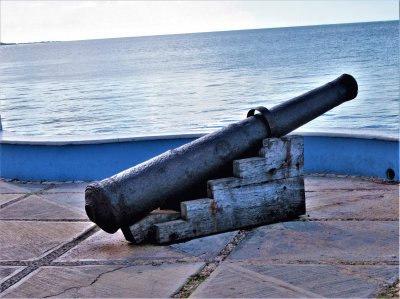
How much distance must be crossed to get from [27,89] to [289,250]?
159 feet

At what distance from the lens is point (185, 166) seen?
198 inches

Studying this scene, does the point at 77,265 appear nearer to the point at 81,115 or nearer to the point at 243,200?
the point at 243,200

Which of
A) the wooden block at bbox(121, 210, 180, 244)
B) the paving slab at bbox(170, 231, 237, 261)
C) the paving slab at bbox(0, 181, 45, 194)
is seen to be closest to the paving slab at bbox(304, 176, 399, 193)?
the paving slab at bbox(170, 231, 237, 261)

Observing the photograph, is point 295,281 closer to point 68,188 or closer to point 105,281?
point 105,281

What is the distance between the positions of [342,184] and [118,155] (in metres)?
2.41

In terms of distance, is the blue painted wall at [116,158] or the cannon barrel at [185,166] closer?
the cannon barrel at [185,166]

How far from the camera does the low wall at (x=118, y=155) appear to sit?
691 cm

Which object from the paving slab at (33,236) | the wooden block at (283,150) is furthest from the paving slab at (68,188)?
the wooden block at (283,150)

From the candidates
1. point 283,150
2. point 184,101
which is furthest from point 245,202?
point 184,101

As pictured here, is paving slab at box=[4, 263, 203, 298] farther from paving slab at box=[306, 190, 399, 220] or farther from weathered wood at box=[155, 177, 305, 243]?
paving slab at box=[306, 190, 399, 220]

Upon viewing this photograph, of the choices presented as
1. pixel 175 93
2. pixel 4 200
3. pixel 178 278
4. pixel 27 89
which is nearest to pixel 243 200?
pixel 178 278

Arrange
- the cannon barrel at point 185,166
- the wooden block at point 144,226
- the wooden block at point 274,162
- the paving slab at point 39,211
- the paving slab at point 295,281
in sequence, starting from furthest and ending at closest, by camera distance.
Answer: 1. the paving slab at point 39,211
2. the wooden block at point 274,162
3. the wooden block at point 144,226
4. the cannon barrel at point 185,166
5. the paving slab at point 295,281

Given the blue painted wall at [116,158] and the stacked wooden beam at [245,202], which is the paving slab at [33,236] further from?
the blue painted wall at [116,158]

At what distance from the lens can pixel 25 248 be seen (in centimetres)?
502
